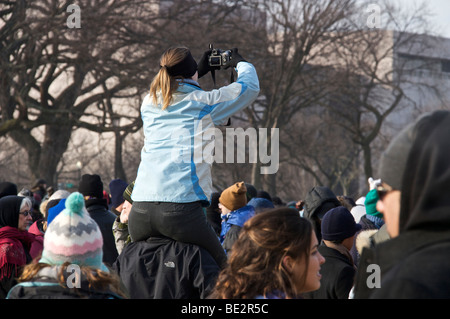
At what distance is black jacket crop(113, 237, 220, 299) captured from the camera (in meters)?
4.18

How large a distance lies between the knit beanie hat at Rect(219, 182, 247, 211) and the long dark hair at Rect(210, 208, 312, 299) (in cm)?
364

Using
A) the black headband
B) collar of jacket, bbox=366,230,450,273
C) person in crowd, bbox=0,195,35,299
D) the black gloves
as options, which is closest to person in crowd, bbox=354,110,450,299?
collar of jacket, bbox=366,230,450,273

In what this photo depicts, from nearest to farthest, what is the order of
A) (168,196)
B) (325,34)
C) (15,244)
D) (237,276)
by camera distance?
(237,276), (168,196), (15,244), (325,34)

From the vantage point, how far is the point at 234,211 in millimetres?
6562

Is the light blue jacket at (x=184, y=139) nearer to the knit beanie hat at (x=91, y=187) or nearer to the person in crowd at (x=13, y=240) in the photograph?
the person in crowd at (x=13, y=240)

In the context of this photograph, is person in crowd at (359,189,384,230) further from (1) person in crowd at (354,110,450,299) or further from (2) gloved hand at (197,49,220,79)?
(1) person in crowd at (354,110,450,299)

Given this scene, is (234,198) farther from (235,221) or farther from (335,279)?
(335,279)

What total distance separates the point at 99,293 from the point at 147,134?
170 cm

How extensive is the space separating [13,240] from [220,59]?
6.70ft

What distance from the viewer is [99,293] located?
9.34 feet

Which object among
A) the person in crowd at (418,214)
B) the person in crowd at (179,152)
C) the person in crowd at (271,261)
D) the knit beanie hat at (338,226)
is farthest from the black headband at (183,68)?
the person in crowd at (418,214)

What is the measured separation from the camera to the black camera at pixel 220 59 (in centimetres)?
458
